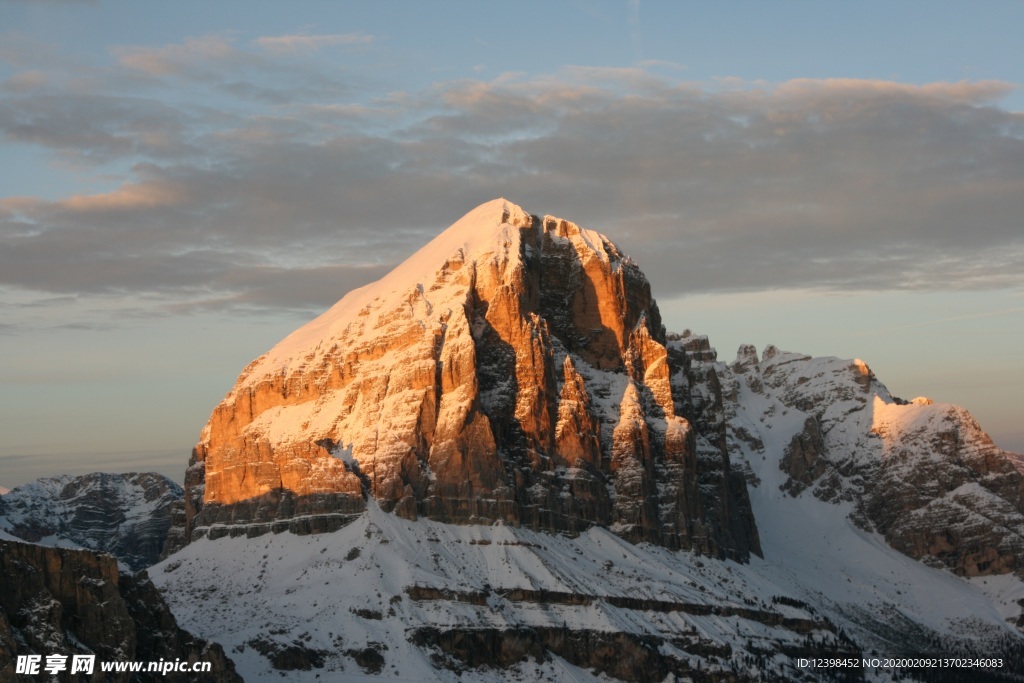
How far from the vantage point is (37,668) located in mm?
196875

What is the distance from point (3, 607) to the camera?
653 feet

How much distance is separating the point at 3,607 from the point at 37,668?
697 cm
